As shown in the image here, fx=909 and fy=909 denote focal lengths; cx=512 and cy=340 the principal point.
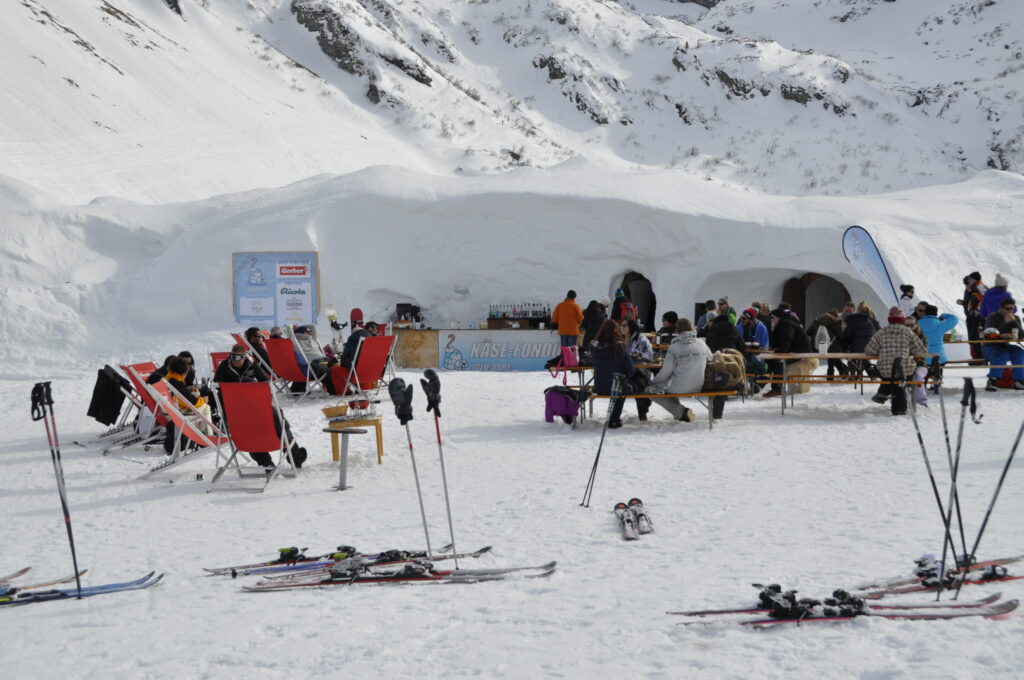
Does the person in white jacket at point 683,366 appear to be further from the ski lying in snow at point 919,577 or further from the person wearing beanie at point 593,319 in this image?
the ski lying in snow at point 919,577

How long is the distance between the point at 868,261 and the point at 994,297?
527cm

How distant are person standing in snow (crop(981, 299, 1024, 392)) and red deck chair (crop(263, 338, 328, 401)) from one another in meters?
8.28

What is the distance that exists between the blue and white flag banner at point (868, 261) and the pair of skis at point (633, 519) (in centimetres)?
1304

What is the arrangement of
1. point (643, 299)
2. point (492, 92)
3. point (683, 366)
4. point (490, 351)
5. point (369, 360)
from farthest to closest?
point (492, 92) → point (643, 299) → point (490, 351) → point (369, 360) → point (683, 366)

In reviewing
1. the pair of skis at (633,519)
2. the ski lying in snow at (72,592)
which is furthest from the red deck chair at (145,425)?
the pair of skis at (633,519)

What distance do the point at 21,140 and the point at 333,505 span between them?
24714 millimetres

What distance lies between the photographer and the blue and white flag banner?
17.1 m

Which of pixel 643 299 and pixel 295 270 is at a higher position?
pixel 295 270

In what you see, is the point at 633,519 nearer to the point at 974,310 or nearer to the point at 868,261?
the point at 974,310

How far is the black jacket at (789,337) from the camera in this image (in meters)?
11.6

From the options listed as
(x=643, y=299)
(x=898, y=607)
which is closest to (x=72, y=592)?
(x=898, y=607)

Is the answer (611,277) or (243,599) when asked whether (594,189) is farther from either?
(243,599)

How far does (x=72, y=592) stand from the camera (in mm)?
4281

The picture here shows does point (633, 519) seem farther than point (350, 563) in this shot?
Yes
